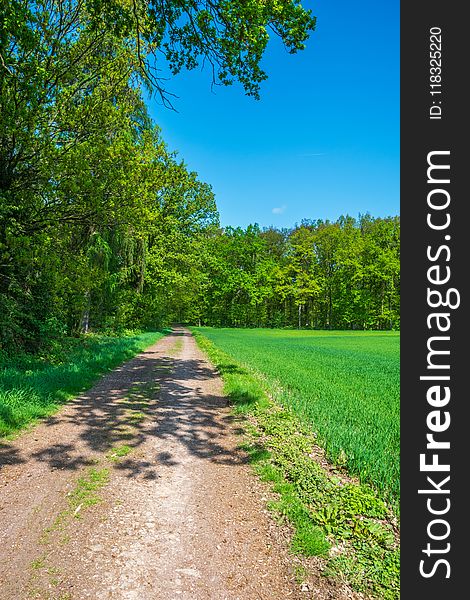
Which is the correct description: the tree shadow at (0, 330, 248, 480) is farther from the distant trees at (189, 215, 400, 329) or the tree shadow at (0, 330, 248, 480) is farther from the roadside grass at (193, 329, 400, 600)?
the distant trees at (189, 215, 400, 329)

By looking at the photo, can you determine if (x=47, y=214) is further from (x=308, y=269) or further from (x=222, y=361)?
(x=308, y=269)

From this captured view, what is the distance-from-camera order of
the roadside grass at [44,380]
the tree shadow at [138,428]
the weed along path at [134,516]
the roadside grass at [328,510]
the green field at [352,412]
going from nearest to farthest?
the weed along path at [134,516] < the roadside grass at [328,510] < the green field at [352,412] < the tree shadow at [138,428] < the roadside grass at [44,380]

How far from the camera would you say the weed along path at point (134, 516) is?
2588 millimetres

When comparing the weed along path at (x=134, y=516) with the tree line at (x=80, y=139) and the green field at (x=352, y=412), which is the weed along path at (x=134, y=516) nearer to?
the green field at (x=352, y=412)

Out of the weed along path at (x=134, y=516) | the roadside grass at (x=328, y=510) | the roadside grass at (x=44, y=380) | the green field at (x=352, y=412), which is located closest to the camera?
the weed along path at (x=134, y=516)

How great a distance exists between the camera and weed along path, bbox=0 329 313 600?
8.49 feet

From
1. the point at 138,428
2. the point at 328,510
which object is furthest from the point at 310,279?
the point at 328,510

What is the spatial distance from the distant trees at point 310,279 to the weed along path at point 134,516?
54356mm

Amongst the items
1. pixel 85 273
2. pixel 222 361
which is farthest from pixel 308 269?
pixel 85 273

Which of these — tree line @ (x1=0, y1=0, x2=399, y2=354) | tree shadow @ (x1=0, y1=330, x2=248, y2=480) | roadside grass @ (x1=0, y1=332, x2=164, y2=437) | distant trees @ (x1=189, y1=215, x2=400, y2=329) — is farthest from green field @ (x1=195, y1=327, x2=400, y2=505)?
distant trees @ (x1=189, y1=215, x2=400, y2=329)

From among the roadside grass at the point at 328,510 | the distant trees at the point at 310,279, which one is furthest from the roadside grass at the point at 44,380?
the distant trees at the point at 310,279

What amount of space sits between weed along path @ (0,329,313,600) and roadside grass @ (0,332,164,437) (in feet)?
1.20

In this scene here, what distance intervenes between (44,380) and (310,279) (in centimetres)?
5742

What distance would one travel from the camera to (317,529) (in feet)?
10.5
